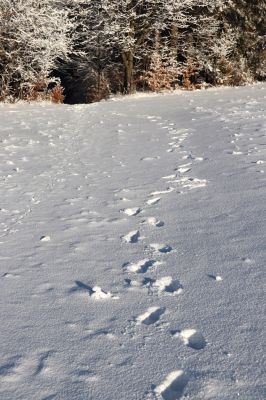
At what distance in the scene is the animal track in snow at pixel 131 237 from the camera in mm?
5461

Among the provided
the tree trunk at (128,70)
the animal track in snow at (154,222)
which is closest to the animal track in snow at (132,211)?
the animal track in snow at (154,222)

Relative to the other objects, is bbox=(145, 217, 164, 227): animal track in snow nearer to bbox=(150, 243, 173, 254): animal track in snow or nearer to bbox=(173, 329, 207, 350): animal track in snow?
bbox=(150, 243, 173, 254): animal track in snow

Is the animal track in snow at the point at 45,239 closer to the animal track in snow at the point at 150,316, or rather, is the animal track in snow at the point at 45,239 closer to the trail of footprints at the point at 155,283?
the trail of footprints at the point at 155,283

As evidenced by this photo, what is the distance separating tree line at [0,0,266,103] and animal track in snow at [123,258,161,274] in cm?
1588

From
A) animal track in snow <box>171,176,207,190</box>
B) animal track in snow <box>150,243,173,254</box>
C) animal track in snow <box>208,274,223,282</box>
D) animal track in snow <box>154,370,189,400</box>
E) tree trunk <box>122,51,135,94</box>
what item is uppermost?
tree trunk <box>122,51,135,94</box>

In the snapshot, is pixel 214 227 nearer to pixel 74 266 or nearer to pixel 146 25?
A: pixel 74 266

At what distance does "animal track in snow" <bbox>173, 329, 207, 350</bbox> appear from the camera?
3367 mm

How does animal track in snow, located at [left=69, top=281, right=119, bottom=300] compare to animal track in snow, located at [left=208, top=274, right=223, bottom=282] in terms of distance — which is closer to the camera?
animal track in snow, located at [left=69, top=281, right=119, bottom=300]

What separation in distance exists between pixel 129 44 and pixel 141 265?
61.3 ft

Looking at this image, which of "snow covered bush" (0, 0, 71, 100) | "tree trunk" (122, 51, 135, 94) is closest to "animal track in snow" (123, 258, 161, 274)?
"snow covered bush" (0, 0, 71, 100)

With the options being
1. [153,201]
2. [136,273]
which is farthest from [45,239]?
[153,201]

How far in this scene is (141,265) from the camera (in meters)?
4.78

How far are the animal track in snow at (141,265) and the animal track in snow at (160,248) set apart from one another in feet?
→ 0.90

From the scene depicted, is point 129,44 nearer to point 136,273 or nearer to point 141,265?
point 141,265
